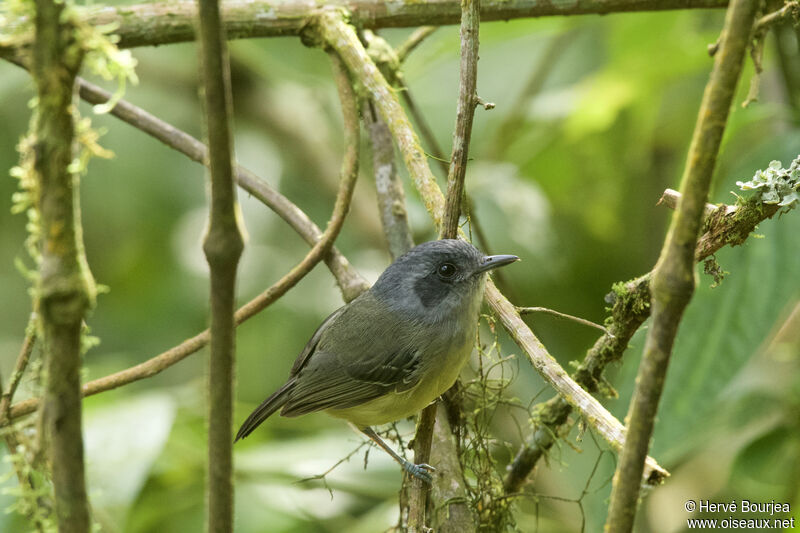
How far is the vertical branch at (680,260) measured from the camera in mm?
1084

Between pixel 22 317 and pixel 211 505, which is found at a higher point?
pixel 22 317

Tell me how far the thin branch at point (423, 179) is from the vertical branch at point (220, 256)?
760 millimetres

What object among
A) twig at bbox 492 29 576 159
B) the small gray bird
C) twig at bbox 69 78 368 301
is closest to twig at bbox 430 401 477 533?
the small gray bird

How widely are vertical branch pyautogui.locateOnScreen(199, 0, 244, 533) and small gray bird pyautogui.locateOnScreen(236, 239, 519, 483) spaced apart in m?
1.57

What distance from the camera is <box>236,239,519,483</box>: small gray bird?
2.76m

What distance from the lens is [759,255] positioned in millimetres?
2799

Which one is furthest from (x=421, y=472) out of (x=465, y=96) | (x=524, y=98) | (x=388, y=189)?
(x=524, y=98)

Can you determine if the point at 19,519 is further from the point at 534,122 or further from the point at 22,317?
the point at 22,317

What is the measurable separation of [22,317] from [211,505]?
196 inches

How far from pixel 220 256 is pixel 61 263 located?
202 millimetres

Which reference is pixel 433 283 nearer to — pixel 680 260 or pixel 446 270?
pixel 446 270

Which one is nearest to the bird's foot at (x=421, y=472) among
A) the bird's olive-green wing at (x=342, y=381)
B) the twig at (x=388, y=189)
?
the bird's olive-green wing at (x=342, y=381)

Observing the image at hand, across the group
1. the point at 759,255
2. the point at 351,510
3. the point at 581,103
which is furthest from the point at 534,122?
the point at 351,510

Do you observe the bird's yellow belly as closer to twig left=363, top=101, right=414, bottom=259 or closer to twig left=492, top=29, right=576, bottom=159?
twig left=363, top=101, right=414, bottom=259
